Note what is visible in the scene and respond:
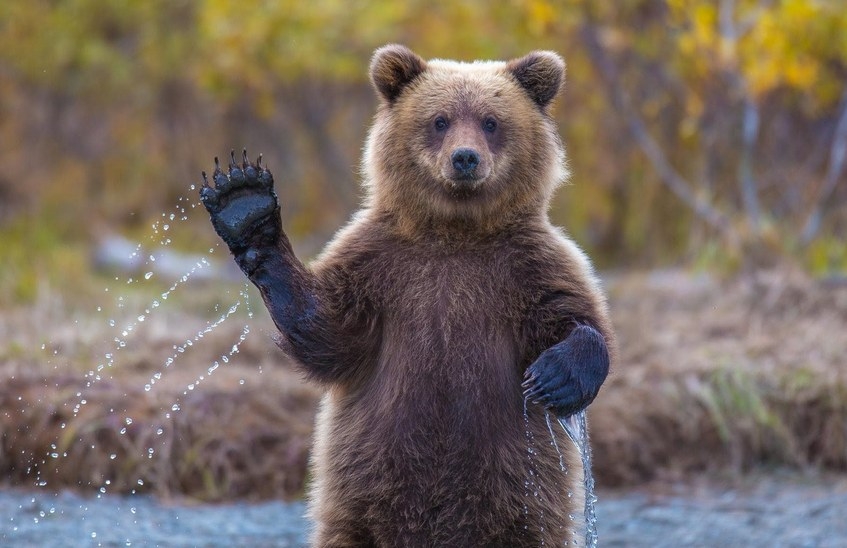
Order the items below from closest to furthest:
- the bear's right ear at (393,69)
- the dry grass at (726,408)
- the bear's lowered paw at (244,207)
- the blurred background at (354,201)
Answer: the bear's lowered paw at (244,207) < the bear's right ear at (393,69) < the blurred background at (354,201) < the dry grass at (726,408)

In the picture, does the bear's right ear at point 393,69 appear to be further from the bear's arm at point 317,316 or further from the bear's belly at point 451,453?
the bear's belly at point 451,453

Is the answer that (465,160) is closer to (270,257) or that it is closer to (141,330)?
(270,257)

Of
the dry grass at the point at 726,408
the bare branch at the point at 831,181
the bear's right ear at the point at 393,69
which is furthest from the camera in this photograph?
the bare branch at the point at 831,181

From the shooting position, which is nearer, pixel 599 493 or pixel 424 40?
pixel 599 493

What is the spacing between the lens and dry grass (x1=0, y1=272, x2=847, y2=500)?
6352 millimetres

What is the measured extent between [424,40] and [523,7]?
2087 millimetres

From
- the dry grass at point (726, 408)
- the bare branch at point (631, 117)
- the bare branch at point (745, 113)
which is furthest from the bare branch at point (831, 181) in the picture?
the dry grass at point (726, 408)

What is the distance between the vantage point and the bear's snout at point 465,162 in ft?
13.0

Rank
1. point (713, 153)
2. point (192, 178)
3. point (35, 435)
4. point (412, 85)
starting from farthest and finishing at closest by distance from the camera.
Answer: point (192, 178), point (713, 153), point (35, 435), point (412, 85)

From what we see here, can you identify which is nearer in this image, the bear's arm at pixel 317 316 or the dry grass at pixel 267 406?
the bear's arm at pixel 317 316

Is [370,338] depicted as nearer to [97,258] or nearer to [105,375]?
[105,375]

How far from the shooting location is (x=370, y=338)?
4098 millimetres

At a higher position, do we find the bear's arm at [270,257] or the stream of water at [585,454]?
the bear's arm at [270,257]

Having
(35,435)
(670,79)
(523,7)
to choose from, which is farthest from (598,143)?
(35,435)
